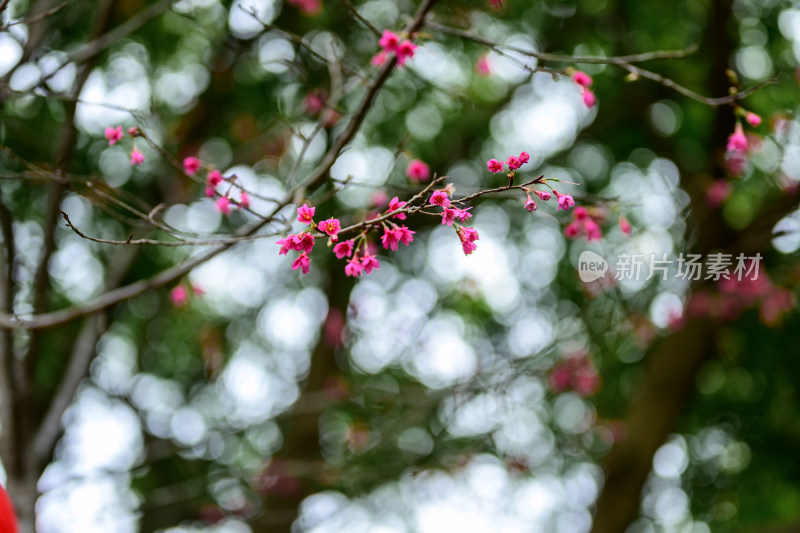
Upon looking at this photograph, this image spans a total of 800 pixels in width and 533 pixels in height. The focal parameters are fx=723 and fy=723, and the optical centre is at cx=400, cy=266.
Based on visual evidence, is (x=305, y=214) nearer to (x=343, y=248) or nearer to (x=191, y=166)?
(x=343, y=248)

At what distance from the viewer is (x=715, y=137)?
496cm

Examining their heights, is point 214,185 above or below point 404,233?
below

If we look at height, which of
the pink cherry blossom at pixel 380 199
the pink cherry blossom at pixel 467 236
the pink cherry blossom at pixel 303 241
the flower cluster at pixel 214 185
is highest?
the pink cherry blossom at pixel 303 241

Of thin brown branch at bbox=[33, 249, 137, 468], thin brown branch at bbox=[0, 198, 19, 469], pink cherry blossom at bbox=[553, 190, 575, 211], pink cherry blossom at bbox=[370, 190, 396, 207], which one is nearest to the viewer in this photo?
pink cherry blossom at bbox=[553, 190, 575, 211]

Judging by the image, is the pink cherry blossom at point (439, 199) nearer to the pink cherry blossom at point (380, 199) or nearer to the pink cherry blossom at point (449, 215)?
the pink cherry blossom at point (449, 215)

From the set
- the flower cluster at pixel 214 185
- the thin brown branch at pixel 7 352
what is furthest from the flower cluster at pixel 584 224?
the thin brown branch at pixel 7 352

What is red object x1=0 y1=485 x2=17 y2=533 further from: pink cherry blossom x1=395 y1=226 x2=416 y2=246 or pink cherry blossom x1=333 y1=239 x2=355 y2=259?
pink cherry blossom x1=395 y1=226 x2=416 y2=246

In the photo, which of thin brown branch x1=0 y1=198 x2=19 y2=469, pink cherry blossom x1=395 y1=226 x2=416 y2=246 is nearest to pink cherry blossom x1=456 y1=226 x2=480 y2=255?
pink cherry blossom x1=395 y1=226 x2=416 y2=246

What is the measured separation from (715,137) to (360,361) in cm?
347

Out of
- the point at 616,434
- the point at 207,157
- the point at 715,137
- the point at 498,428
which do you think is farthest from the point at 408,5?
the point at 616,434

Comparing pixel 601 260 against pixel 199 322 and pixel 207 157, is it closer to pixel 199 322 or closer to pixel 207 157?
pixel 207 157

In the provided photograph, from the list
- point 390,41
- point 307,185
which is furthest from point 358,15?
point 307,185

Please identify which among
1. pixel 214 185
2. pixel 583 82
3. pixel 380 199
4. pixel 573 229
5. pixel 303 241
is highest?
pixel 303 241

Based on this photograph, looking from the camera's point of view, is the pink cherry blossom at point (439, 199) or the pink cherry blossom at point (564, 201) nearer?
the pink cherry blossom at point (439, 199)
